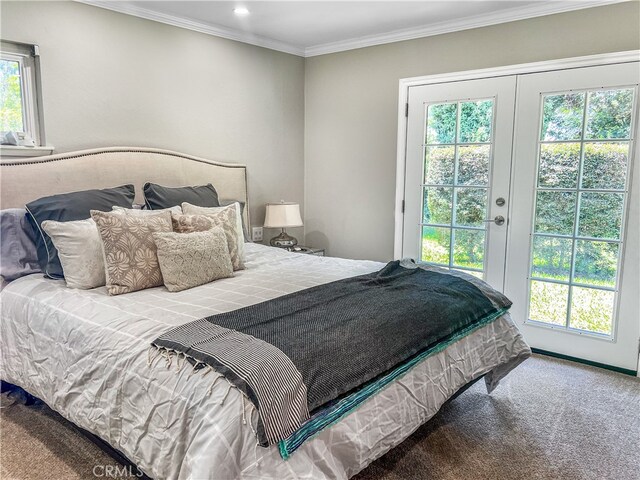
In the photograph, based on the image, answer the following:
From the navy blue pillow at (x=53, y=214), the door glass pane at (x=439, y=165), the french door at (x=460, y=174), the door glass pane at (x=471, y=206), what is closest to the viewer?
the navy blue pillow at (x=53, y=214)

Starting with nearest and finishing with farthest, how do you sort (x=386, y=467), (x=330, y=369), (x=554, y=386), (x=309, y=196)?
(x=330, y=369) < (x=386, y=467) < (x=554, y=386) < (x=309, y=196)

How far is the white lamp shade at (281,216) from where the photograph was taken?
3969mm

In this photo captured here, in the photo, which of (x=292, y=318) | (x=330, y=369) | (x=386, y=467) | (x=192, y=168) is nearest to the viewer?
(x=330, y=369)

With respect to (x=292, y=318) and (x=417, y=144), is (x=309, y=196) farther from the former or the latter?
(x=292, y=318)

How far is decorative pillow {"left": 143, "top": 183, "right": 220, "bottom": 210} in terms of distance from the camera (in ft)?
9.62

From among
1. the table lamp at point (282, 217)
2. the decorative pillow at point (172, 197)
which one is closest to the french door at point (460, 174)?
the table lamp at point (282, 217)

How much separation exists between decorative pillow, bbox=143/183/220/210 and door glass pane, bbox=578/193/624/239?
250 cm

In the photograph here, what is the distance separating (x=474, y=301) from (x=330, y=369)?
3.46 feet

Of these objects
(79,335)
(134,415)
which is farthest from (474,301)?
(79,335)

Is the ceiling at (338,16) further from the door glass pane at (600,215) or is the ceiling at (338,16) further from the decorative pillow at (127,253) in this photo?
the decorative pillow at (127,253)

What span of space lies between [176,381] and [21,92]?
2316mm

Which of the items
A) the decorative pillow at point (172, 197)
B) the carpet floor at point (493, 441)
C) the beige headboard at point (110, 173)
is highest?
the beige headboard at point (110, 173)

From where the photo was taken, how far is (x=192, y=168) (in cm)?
354

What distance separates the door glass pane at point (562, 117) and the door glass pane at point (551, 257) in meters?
0.70
